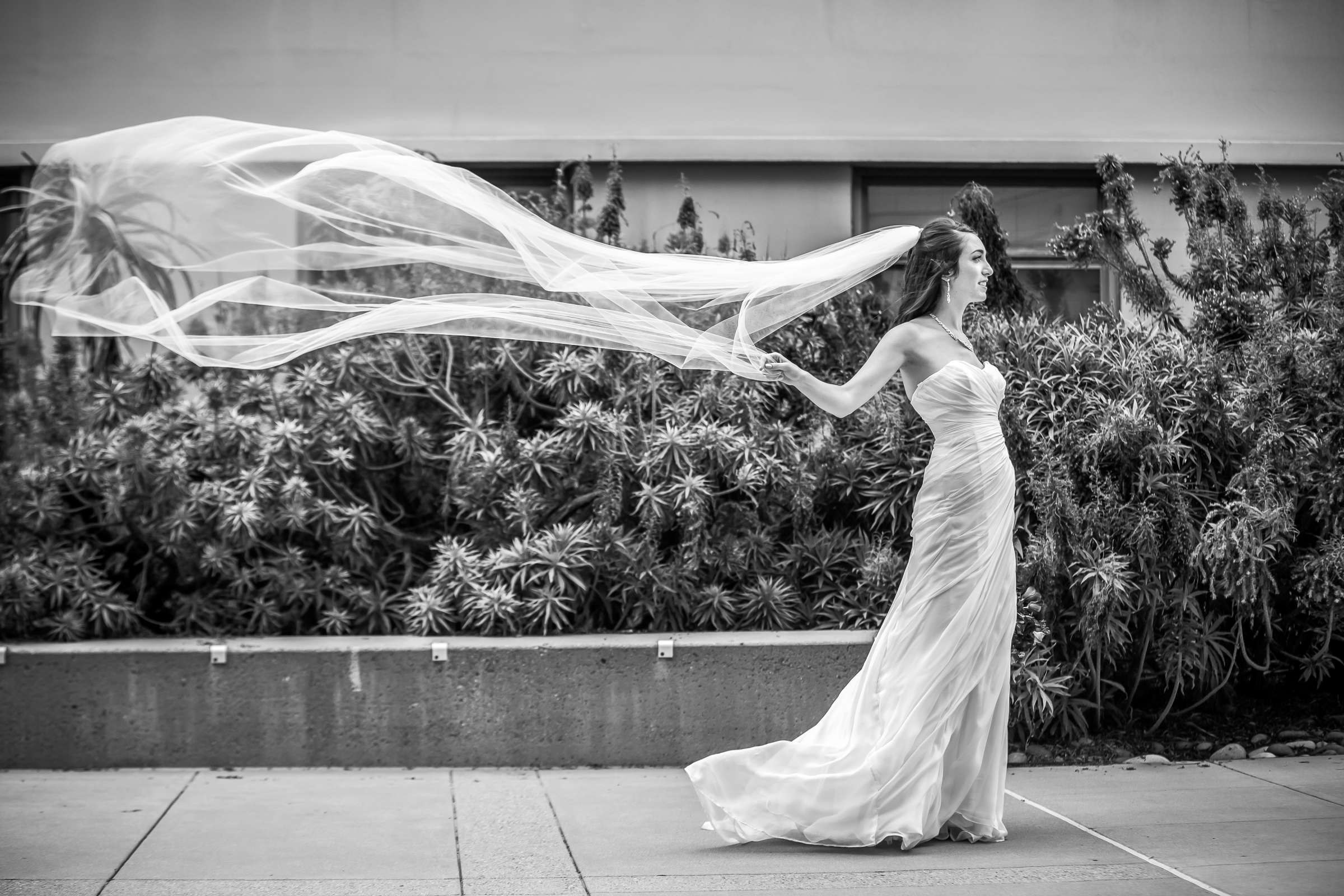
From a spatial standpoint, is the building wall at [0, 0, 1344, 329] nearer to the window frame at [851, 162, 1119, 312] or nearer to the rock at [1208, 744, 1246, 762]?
the window frame at [851, 162, 1119, 312]

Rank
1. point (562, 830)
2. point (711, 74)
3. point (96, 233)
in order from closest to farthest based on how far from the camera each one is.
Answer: point (562, 830)
point (96, 233)
point (711, 74)

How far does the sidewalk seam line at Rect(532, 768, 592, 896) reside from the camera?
14.8 feet

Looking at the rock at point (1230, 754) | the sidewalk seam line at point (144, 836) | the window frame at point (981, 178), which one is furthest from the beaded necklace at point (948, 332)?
the window frame at point (981, 178)

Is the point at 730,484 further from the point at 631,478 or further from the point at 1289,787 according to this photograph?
the point at 1289,787

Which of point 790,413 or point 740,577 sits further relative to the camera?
point 790,413

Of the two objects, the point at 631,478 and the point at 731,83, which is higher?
the point at 731,83

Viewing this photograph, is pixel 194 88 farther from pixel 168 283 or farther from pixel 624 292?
pixel 624 292

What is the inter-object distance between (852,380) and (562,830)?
7.13ft

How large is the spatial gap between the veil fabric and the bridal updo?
229 mm

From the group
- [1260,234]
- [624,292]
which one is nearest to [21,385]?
[624,292]

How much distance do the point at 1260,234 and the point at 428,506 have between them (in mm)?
5082

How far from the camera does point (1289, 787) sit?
19.2 feet

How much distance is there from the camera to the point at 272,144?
5520 millimetres

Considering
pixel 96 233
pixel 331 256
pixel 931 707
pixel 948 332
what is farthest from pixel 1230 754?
pixel 96 233
